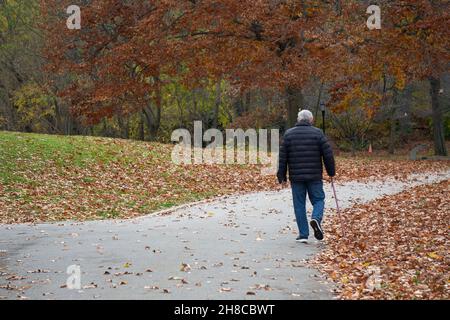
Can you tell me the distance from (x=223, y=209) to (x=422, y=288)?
31.6 feet

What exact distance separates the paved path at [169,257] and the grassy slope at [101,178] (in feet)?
7.71

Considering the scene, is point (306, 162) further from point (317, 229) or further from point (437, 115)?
point (437, 115)

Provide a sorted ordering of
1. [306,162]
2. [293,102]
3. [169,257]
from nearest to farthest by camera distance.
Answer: [169,257], [306,162], [293,102]

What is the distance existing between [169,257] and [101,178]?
12.0m

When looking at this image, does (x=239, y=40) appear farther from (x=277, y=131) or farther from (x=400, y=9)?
(x=277, y=131)

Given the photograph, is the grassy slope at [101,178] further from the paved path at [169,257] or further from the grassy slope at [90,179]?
the paved path at [169,257]

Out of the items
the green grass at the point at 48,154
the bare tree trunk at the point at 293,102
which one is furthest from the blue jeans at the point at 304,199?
the bare tree trunk at the point at 293,102

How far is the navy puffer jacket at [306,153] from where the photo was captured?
1190cm

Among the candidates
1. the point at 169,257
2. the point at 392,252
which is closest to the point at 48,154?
the point at 169,257

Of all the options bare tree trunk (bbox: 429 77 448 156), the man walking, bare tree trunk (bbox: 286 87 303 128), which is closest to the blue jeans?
the man walking

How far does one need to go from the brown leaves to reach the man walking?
746 mm

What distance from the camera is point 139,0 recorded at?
110ft

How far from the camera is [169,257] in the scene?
35.6 ft

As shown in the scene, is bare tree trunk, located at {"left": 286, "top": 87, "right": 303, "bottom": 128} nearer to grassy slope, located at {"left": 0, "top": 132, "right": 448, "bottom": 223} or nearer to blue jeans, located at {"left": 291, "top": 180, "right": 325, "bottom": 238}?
grassy slope, located at {"left": 0, "top": 132, "right": 448, "bottom": 223}
